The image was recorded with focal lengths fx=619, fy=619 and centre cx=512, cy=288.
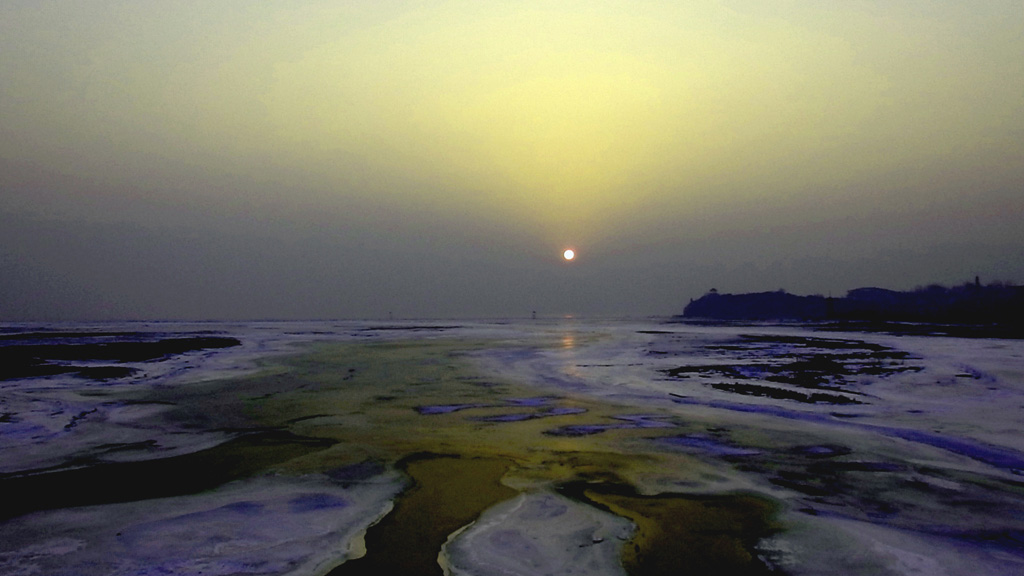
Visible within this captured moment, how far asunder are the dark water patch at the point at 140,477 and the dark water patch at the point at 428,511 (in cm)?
222

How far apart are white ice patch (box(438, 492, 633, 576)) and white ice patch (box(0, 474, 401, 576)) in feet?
3.42

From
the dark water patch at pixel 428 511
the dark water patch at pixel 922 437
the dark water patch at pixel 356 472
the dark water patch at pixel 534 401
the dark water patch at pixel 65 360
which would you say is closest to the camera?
the dark water patch at pixel 428 511

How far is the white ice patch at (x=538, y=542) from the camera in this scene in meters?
5.19

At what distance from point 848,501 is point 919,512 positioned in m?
0.68

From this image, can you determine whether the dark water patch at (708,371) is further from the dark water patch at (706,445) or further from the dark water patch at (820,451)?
the dark water patch at (820,451)

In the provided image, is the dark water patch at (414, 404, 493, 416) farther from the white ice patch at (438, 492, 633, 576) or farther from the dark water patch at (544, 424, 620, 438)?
the white ice patch at (438, 492, 633, 576)

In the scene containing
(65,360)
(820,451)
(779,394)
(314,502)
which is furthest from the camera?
(65,360)

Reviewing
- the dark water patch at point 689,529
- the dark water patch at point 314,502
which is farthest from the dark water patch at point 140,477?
the dark water patch at point 689,529

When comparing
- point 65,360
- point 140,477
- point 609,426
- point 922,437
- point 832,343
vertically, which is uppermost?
point 832,343

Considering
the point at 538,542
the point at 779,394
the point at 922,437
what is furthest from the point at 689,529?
the point at 779,394

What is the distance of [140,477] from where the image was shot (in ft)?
26.9

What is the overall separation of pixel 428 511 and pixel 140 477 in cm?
426

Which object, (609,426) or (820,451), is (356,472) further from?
(820,451)

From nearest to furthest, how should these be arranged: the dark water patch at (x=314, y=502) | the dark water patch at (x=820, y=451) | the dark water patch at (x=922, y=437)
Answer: the dark water patch at (x=314, y=502), the dark water patch at (x=922, y=437), the dark water patch at (x=820, y=451)
